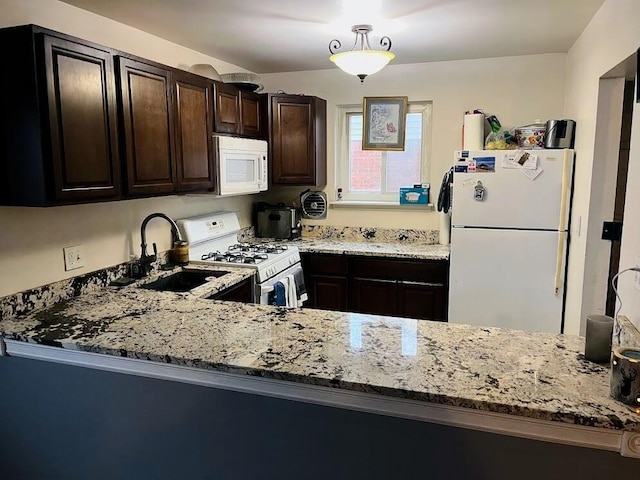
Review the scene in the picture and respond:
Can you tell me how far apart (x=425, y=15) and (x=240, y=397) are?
2.18 m

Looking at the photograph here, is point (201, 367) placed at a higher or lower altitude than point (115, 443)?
higher

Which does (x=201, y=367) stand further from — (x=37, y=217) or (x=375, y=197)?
(x=375, y=197)

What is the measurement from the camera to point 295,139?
3824 millimetres

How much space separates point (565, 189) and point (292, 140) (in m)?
2.09

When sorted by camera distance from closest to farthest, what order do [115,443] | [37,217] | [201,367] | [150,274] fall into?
1. [201,367]
2. [115,443]
3. [37,217]
4. [150,274]

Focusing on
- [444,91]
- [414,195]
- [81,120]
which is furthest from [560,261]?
[81,120]

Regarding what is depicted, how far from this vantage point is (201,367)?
57.7 inches

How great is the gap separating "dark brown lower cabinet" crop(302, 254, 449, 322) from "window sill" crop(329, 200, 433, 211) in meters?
0.61

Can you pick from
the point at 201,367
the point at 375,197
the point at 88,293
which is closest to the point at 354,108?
the point at 375,197

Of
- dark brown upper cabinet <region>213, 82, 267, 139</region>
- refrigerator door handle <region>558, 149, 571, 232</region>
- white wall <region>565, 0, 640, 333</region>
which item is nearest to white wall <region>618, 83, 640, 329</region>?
white wall <region>565, 0, 640, 333</region>

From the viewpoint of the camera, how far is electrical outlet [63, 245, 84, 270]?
2263mm

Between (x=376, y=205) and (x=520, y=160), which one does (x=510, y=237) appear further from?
(x=376, y=205)

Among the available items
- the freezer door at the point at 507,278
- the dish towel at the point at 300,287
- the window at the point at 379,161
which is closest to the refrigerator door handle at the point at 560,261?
the freezer door at the point at 507,278

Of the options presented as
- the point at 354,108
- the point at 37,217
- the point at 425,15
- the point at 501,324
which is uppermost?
the point at 425,15
